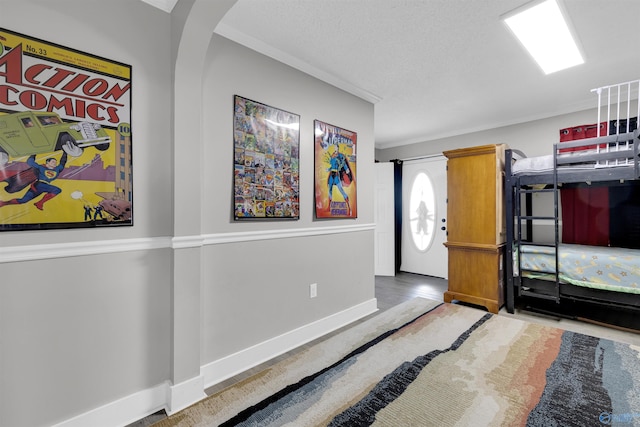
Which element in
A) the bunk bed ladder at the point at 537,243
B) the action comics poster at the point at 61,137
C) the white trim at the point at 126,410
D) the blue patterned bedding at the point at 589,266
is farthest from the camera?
the bunk bed ladder at the point at 537,243

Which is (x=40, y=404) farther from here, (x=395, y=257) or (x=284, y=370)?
(x=395, y=257)

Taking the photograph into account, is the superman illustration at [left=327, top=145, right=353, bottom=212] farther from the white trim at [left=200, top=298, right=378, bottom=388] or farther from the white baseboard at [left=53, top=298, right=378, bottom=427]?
the white baseboard at [left=53, top=298, right=378, bottom=427]

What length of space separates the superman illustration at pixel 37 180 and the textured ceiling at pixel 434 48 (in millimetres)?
1344

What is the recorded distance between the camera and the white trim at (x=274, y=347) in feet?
6.40

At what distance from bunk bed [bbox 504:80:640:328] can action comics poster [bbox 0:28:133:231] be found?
3571 mm

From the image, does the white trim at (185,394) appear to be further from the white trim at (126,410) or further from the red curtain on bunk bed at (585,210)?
the red curtain on bunk bed at (585,210)

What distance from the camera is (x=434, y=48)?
227 centimetres

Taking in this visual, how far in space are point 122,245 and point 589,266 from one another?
3.96m

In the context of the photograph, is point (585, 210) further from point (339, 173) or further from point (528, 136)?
point (339, 173)

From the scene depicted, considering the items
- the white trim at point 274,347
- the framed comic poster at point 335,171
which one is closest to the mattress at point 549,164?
the framed comic poster at point 335,171

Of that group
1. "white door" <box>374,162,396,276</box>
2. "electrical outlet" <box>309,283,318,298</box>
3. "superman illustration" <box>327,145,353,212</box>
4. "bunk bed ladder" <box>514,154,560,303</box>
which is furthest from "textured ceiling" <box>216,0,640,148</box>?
"electrical outlet" <box>309,283,318,298</box>

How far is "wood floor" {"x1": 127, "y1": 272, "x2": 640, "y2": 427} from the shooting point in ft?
6.59

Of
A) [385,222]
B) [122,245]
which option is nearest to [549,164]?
[385,222]

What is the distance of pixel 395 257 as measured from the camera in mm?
5199
